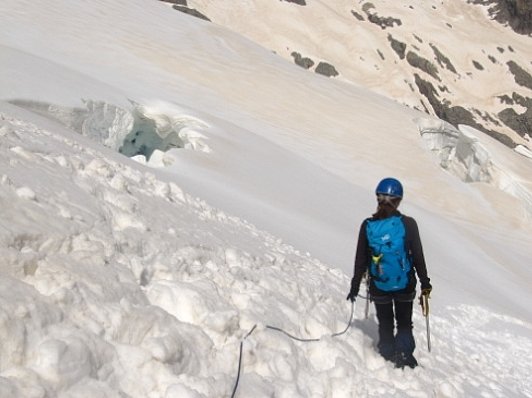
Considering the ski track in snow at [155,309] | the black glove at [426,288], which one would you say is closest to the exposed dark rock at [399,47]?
the ski track in snow at [155,309]

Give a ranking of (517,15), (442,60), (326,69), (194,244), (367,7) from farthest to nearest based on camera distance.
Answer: (517,15) < (367,7) < (442,60) < (326,69) < (194,244)

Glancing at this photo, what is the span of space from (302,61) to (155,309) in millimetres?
51363

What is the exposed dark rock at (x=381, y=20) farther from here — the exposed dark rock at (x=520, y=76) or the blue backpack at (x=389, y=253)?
the blue backpack at (x=389, y=253)

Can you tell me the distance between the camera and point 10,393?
207cm

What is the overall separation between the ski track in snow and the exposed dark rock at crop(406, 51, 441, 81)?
2265 inches

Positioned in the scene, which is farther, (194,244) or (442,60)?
(442,60)

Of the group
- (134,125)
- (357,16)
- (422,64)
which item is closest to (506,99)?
(422,64)

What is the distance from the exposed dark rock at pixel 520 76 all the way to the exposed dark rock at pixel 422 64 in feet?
33.2

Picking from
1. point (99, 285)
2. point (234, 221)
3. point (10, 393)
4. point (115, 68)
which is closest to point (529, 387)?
point (234, 221)

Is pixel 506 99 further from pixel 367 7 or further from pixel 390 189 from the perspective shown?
pixel 390 189

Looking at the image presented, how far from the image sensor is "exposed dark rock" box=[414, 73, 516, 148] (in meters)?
56.8

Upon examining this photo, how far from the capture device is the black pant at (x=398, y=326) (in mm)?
4168

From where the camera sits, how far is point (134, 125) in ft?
41.7

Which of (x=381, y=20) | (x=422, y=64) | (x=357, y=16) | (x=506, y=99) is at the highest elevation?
(x=381, y=20)
